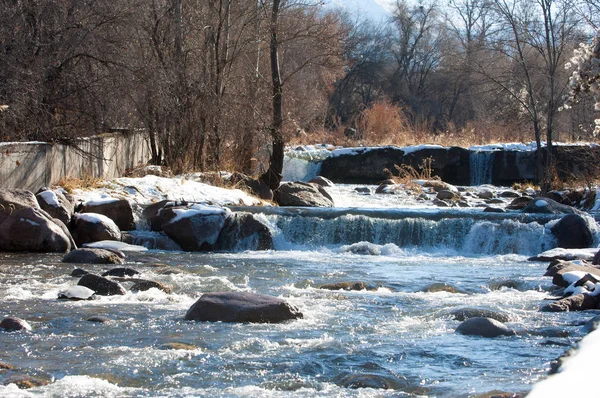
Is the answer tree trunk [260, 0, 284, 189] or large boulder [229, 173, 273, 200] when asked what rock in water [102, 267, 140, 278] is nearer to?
large boulder [229, 173, 273, 200]

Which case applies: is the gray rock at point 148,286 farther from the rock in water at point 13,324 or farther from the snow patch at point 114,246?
the snow patch at point 114,246

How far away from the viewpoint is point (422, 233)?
545 inches

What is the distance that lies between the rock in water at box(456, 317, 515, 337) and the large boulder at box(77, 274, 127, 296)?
11.9ft

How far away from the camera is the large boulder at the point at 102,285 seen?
7.94 m

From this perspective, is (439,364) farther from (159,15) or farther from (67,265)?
(159,15)

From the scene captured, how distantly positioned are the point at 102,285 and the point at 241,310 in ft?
6.45

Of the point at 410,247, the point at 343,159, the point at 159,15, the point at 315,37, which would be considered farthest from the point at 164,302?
the point at 343,159

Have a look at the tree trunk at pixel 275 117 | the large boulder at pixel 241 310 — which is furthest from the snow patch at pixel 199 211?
the large boulder at pixel 241 310

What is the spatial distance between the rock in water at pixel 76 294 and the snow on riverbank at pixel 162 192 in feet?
20.0

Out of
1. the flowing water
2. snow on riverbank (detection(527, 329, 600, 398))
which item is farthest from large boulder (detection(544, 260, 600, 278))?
snow on riverbank (detection(527, 329, 600, 398))

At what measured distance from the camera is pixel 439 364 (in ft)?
17.3

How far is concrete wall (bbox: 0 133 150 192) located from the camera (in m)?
12.6

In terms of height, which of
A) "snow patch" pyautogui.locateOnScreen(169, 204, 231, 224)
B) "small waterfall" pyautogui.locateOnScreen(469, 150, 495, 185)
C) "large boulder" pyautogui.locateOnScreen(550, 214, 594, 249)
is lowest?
"large boulder" pyautogui.locateOnScreen(550, 214, 594, 249)

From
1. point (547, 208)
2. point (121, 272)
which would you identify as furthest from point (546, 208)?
point (121, 272)
